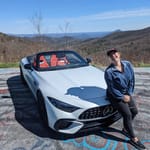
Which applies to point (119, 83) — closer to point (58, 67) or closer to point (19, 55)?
point (58, 67)

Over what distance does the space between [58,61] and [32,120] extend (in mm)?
1651

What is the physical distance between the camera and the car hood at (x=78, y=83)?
3816 mm

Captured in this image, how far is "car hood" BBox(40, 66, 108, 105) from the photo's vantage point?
3816 millimetres

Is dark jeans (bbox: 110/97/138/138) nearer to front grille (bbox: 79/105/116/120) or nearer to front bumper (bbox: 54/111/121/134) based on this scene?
front grille (bbox: 79/105/116/120)

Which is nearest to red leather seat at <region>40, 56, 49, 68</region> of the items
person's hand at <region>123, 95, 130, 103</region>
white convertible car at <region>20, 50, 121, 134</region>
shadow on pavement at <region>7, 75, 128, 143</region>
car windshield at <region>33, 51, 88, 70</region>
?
car windshield at <region>33, 51, 88, 70</region>

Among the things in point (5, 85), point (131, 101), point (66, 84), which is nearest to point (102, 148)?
point (131, 101)

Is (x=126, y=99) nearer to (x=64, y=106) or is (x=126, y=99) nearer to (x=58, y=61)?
(x=64, y=106)

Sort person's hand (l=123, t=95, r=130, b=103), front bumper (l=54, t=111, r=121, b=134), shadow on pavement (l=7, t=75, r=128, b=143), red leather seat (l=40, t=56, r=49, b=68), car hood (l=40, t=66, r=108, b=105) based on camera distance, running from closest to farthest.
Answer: person's hand (l=123, t=95, r=130, b=103), front bumper (l=54, t=111, r=121, b=134), car hood (l=40, t=66, r=108, b=105), shadow on pavement (l=7, t=75, r=128, b=143), red leather seat (l=40, t=56, r=49, b=68)

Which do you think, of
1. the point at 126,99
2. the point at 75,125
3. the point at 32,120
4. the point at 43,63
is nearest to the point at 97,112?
the point at 75,125

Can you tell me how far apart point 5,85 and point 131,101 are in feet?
16.8

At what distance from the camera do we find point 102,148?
3529mm

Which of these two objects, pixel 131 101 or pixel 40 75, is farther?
pixel 40 75

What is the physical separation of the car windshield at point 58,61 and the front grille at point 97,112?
6.22 ft

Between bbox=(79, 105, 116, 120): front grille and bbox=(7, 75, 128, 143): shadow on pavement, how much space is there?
1.07ft
